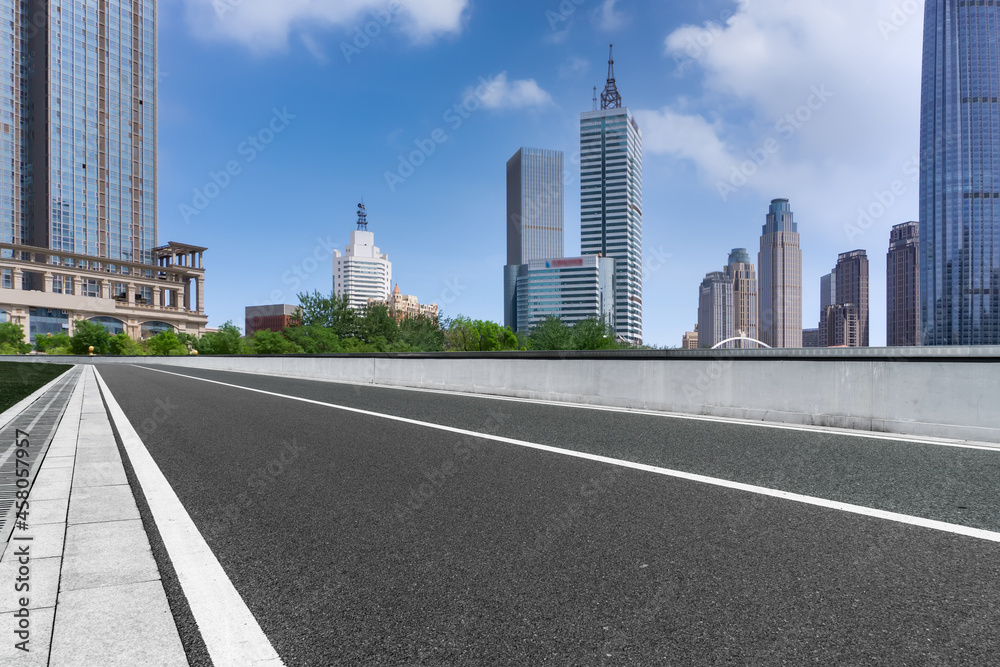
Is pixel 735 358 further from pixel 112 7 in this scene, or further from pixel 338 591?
pixel 112 7

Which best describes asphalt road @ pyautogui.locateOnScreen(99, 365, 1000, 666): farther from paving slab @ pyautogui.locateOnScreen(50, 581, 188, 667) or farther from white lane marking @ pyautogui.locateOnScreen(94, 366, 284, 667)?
paving slab @ pyautogui.locateOnScreen(50, 581, 188, 667)

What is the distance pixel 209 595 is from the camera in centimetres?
262

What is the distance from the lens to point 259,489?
15.5 ft

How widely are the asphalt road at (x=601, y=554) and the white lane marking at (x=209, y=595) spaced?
7cm

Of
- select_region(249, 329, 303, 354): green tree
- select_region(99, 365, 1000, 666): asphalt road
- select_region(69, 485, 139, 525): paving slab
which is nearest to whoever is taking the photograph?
select_region(99, 365, 1000, 666): asphalt road

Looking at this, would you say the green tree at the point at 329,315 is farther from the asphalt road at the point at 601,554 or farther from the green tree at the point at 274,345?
the asphalt road at the point at 601,554

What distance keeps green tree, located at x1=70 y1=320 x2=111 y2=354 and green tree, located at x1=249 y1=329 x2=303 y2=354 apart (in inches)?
1335

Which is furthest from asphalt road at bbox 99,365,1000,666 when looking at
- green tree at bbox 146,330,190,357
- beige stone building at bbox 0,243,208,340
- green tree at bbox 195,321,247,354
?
beige stone building at bbox 0,243,208,340

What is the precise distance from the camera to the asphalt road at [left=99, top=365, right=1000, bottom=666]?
219 centimetres

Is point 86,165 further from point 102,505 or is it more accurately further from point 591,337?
point 102,505

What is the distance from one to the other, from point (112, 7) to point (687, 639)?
197 m

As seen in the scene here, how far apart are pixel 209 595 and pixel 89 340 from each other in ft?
389

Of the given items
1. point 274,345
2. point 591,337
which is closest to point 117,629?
point 274,345

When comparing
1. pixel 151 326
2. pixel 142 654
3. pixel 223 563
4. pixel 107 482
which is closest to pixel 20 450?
pixel 107 482
